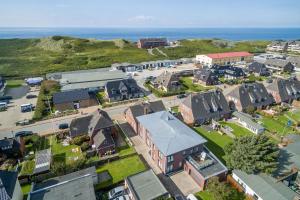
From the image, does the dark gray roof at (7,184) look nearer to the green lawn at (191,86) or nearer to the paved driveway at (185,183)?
the paved driveway at (185,183)

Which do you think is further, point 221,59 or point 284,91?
point 221,59

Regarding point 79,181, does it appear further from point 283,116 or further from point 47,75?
point 47,75

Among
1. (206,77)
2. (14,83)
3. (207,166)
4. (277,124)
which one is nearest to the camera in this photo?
(207,166)

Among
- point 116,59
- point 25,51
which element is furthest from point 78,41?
point 116,59

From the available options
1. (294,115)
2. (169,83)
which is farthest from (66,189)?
(294,115)

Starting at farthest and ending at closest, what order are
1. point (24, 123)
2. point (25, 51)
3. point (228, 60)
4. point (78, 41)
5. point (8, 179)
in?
point (78, 41) → point (25, 51) → point (228, 60) → point (24, 123) → point (8, 179)

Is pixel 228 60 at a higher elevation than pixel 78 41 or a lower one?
lower

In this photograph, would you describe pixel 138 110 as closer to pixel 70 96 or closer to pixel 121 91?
pixel 121 91
